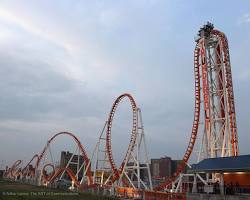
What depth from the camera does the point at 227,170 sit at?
2677 centimetres

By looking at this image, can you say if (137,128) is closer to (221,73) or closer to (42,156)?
(221,73)

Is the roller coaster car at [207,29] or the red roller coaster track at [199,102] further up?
the roller coaster car at [207,29]

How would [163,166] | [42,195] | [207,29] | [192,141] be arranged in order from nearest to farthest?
1. [42,195]
2. [192,141]
3. [207,29]
4. [163,166]

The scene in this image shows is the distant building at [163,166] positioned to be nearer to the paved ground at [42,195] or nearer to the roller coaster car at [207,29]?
the roller coaster car at [207,29]

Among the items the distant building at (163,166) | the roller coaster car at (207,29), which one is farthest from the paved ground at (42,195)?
the distant building at (163,166)

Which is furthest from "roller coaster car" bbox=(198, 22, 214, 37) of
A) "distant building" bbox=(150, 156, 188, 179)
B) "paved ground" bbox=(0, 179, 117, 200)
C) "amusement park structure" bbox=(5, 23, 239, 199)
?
"distant building" bbox=(150, 156, 188, 179)

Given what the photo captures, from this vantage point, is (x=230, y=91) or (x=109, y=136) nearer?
(x=230, y=91)

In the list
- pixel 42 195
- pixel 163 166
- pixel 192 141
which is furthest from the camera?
pixel 163 166

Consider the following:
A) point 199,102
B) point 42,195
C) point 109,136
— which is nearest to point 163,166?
point 109,136

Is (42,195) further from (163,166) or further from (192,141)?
(163,166)

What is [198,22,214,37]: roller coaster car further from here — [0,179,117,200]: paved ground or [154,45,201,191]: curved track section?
[0,179,117,200]: paved ground

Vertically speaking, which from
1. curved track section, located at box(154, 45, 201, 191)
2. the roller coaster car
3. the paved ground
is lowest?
the paved ground

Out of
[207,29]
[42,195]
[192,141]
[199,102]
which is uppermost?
[207,29]

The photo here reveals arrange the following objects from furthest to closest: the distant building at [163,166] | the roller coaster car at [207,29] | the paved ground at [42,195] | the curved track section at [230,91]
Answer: the distant building at [163,166]
the roller coaster car at [207,29]
the curved track section at [230,91]
the paved ground at [42,195]
